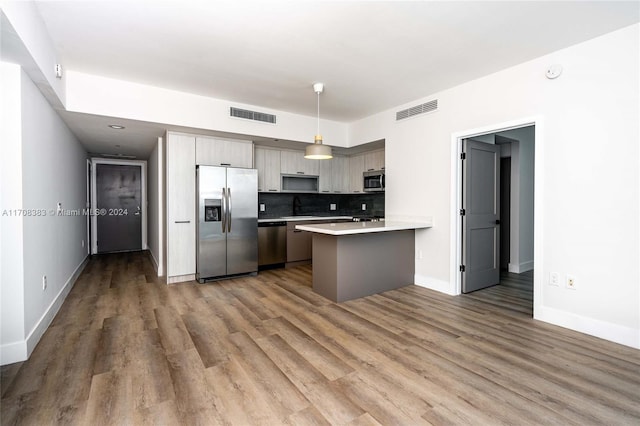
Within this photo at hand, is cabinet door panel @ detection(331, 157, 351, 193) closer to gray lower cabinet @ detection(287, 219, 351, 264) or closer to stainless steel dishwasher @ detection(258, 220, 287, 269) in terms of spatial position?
gray lower cabinet @ detection(287, 219, 351, 264)

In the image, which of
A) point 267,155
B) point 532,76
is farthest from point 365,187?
point 532,76

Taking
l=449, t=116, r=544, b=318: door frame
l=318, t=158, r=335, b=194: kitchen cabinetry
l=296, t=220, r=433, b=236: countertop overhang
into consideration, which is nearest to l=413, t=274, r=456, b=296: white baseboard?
l=449, t=116, r=544, b=318: door frame

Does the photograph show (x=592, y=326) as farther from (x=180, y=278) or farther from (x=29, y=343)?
(x=180, y=278)

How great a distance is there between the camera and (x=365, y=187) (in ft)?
19.8

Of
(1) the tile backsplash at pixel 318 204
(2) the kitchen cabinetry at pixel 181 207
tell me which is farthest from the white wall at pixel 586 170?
(2) the kitchen cabinetry at pixel 181 207

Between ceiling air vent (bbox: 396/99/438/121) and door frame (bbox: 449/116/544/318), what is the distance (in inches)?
20.6

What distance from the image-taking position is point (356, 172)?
6.46m

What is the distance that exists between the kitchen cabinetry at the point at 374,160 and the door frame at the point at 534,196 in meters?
2.02

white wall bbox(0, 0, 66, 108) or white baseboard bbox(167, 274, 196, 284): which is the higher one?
white wall bbox(0, 0, 66, 108)

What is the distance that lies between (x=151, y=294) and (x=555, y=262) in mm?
4635

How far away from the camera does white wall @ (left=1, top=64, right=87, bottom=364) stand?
2.31 metres

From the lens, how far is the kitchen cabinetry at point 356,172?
6.34 m

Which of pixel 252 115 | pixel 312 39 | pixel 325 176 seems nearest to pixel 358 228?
pixel 312 39

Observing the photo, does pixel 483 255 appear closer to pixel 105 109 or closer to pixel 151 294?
pixel 151 294
